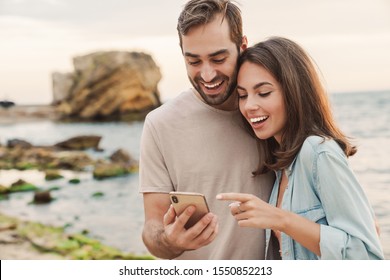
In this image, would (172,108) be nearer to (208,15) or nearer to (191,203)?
(208,15)

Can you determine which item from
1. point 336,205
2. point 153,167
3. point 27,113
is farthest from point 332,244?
point 27,113

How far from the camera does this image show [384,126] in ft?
43.5

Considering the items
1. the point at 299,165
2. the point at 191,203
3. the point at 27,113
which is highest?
the point at 299,165

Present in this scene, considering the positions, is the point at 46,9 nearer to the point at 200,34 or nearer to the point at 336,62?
the point at 336,62

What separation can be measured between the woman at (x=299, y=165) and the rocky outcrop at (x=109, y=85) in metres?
17.7

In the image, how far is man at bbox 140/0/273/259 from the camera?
2.46 m

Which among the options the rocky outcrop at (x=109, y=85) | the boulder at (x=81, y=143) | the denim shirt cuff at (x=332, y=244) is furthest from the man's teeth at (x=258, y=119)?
the rocky outcrop at (x=109, y=85)

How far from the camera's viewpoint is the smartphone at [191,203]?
2.08m

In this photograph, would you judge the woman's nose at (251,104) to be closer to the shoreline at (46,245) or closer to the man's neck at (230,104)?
the man's neck at (230,104)

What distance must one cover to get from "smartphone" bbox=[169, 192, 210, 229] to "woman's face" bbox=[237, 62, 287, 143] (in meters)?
Answer: 0.40

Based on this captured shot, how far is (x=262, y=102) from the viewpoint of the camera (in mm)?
2285

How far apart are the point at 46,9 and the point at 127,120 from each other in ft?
33.4

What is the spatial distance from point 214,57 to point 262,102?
34cm
